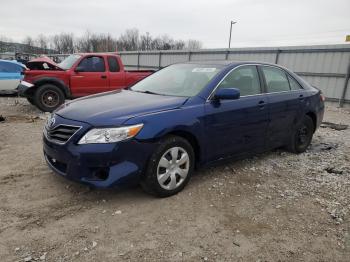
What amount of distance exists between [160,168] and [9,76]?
10.1 m

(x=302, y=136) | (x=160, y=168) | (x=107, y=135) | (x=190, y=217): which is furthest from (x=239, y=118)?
(x=302, y=136)

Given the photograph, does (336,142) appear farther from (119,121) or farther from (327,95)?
(327,95)

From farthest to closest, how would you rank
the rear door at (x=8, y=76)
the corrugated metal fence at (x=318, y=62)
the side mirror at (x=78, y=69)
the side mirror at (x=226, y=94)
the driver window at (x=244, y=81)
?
the corrugated metal fence at (x=318, y=62)
the rear door at (x=8, y=76)
the side mirror at (x=78, y=69)
the driver window at (x=244, y=81)
the side mirror at (x=226, y=94)

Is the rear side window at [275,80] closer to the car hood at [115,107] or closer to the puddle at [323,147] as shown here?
the puddle at [323,147]

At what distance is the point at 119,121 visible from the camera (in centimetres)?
320

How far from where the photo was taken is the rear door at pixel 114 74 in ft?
31.0

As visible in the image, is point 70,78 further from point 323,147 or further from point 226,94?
point 323,147

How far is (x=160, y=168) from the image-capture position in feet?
11.3

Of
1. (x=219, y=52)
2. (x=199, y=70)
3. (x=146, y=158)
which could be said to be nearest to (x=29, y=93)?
(x=199, y=70)

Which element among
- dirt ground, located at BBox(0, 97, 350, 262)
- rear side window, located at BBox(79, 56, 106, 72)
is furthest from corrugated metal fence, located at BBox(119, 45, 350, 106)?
dirt ground, located at BBox(0, 97, 350, 262)

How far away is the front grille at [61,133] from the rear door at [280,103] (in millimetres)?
2845

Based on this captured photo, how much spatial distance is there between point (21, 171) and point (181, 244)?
266 cm

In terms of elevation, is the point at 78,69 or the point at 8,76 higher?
the point at 78,69

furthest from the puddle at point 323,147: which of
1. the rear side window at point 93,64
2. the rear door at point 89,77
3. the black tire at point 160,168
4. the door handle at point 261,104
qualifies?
the rear side window at point 93,64
